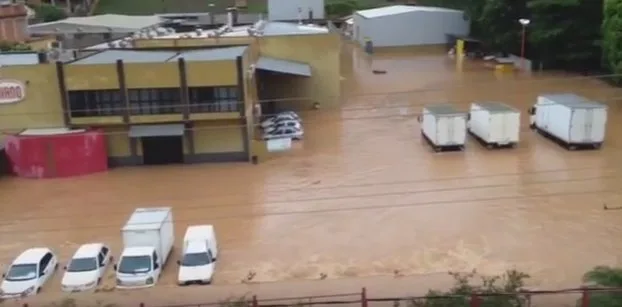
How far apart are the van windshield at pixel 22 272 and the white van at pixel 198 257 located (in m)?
3.37

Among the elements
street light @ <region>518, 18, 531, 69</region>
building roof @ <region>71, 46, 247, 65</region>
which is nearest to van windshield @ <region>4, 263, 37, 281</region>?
building roof @ <region>71, 46, 247, 65</region>

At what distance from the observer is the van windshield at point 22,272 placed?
16.8 metres

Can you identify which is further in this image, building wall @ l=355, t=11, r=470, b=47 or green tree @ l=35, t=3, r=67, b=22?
green tree @ l=35, t=3, r=67, b=22

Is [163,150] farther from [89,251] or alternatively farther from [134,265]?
[134,265]

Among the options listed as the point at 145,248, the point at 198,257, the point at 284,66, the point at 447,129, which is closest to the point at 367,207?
the point at 198,257

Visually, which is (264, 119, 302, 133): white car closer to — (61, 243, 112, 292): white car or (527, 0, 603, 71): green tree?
(61, 243, 112, 292): white car

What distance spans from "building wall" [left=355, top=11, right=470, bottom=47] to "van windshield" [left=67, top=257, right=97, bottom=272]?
4758cm

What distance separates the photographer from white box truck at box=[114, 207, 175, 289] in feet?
55.0

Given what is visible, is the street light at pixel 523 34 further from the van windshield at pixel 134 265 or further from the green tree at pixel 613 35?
the van windshield at pixel 134 265

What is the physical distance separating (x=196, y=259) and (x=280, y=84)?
21.5 meters

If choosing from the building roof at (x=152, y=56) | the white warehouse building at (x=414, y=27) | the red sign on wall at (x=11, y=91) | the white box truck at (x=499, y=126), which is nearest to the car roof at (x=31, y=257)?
the building roof at (x=152, y=56)

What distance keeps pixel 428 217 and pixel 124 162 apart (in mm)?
12925

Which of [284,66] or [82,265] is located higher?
[284,66]

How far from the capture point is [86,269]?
1716 cm
